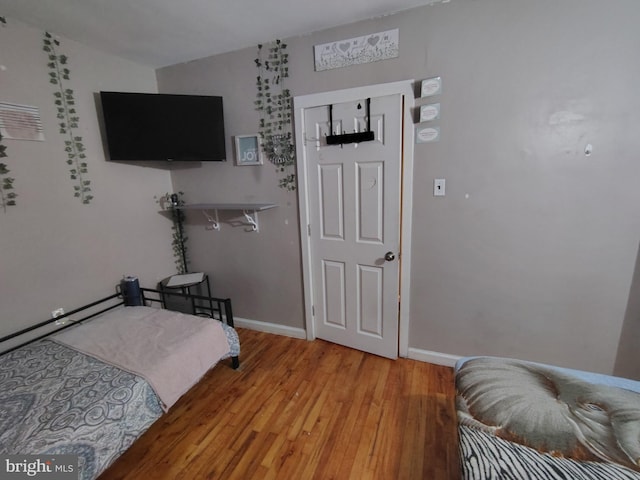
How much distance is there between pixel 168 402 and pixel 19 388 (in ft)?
2.46

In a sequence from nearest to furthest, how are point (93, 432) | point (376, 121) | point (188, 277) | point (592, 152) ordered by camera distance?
point (93, 432), point (592, 152), point (376, 121), point (188, 277)

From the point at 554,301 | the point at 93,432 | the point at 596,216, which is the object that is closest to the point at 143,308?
the point at 93,432

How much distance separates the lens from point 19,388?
1.49 m

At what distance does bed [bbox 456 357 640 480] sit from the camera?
89 cm

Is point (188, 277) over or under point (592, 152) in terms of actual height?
under

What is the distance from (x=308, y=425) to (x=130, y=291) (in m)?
1.89

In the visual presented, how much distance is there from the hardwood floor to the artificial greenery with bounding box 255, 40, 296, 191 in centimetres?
158

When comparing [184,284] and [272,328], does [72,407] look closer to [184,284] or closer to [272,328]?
[184,284]

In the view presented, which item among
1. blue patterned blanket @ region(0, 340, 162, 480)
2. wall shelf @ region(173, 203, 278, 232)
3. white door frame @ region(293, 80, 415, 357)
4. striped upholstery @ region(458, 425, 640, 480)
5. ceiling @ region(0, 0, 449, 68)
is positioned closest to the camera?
striped upholstery @ region(458, 425, 640, 480)

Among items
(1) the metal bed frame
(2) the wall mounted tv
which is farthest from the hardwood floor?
(2) the wall mounted tv

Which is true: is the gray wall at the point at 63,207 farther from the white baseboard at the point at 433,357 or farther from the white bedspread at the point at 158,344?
the white baseboard at the point at 433,357

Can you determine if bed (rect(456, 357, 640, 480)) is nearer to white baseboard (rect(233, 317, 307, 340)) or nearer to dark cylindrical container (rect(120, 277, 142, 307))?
white baseboard (rect(233, 317, 307, 340))

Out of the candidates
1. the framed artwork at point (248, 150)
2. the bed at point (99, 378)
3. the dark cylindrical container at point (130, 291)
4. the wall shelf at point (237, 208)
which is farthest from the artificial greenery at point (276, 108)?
the dark cylindrical container at point (130, 291)

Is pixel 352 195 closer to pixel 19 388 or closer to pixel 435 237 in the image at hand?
pixel 435 237
